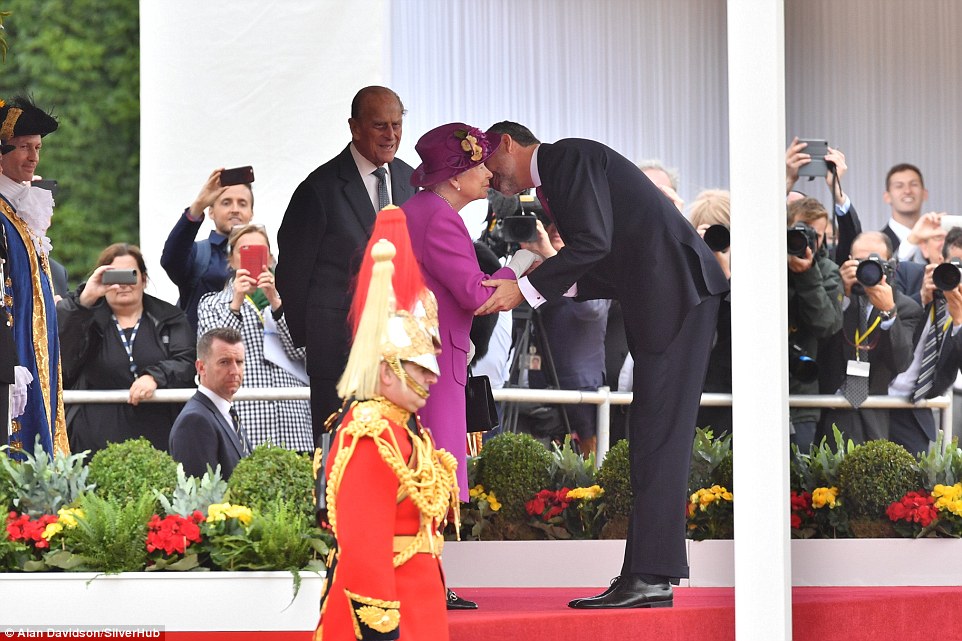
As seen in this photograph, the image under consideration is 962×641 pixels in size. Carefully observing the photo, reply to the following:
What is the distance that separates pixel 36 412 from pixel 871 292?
4097 millimetres

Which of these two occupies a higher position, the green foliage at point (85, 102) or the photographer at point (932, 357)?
the green foliage at point (85, 102)

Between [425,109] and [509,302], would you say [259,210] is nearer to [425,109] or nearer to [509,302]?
[425,109]

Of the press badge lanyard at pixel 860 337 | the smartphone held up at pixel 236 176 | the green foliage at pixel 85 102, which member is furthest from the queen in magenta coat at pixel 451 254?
the green foliage at pixel 85 102

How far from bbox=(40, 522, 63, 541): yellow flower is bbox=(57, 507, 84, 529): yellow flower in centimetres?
2

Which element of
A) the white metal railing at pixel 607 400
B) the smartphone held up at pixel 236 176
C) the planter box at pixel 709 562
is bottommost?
the planter box at pixel 709 562

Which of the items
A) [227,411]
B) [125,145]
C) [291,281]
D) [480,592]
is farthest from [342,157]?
Result: [125,145]

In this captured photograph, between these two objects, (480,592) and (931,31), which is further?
(931,31)

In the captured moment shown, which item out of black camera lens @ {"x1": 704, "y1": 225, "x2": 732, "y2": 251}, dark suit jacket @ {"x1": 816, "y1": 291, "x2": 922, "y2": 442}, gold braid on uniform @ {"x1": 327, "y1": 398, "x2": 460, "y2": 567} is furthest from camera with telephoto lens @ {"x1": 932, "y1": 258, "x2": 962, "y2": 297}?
gold braid on uniform @ {"x1": 327, "y1": 398, "x2": 460, "y2": 567}

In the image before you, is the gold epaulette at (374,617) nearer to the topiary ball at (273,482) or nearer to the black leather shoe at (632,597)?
the topiary ball at (273,482)

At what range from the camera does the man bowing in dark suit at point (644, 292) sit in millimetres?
6250

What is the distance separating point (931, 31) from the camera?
8523 mm

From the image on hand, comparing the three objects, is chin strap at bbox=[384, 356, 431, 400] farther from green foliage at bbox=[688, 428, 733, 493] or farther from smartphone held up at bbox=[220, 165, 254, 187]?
smartphone held up at bbox=[220, 165, 254, 187]

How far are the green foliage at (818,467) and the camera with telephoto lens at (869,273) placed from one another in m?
0.80

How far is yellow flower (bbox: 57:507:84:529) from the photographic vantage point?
5809mm
